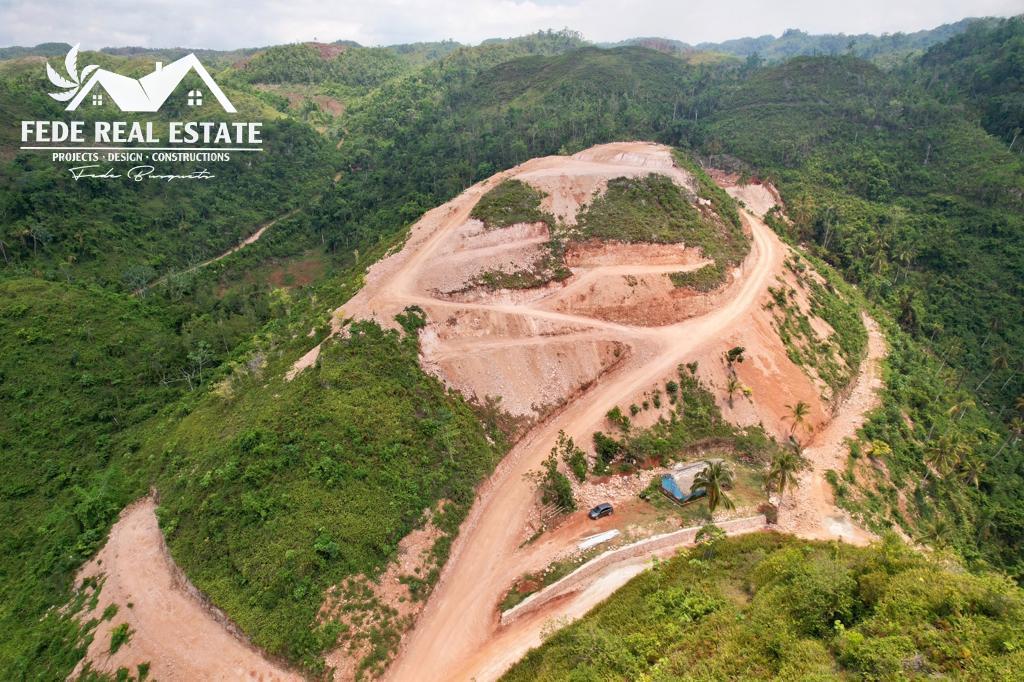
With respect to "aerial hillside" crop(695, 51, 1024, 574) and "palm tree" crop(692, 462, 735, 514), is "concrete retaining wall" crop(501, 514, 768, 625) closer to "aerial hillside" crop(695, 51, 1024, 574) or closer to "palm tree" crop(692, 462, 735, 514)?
"palm tree" crop(692, 462, 735, 514)

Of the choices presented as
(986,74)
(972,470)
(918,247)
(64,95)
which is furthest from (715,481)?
(986,74)

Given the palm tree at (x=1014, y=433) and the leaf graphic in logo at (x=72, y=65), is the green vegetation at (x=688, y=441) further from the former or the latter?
the leaf graphic in logo at (x=72, y=65)

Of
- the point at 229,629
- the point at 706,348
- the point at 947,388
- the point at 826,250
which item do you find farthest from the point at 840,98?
the point at 229,629

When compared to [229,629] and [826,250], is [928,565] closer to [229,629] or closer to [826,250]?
[229,629]

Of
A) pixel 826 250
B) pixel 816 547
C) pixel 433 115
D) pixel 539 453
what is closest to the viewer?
pixel 816 547

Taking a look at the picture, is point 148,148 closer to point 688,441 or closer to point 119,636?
point 119,636
